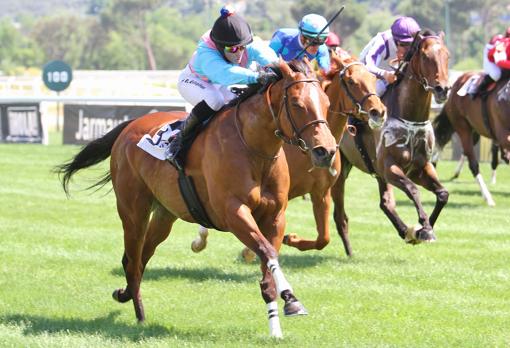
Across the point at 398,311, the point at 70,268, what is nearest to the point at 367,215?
the point at 70,268

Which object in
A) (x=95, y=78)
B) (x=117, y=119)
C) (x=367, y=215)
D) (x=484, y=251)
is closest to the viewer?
(x=484, y=251)

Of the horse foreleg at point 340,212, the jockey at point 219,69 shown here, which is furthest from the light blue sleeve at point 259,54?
the horse foreleg at point 340,212

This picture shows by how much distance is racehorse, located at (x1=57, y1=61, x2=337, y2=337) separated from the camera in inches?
250

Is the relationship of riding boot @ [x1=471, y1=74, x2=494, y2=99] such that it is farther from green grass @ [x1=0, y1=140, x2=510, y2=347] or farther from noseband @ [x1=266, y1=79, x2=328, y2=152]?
noseband @ [x1=266, y1=79, x2=328, y2=152]

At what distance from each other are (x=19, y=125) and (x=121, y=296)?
17.8m

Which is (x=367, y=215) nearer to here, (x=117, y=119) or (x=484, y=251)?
(x=484, y=251)

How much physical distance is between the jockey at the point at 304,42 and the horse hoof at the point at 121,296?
8.18 ft

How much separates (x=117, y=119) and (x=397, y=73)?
13.6 meters

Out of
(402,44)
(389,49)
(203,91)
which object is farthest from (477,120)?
(203,91)

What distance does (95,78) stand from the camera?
53.3 meters

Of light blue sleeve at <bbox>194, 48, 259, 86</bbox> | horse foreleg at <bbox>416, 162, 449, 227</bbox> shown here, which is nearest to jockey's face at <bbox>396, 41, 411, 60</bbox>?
horse foreleg at <bbox>416, 162, 449, 227</bbox>

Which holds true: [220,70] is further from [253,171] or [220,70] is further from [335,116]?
Answer: [335,116]

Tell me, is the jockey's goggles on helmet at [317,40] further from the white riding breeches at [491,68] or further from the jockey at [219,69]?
the white riding breeches at [491,68]

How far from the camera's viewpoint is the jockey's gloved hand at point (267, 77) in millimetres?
6676
